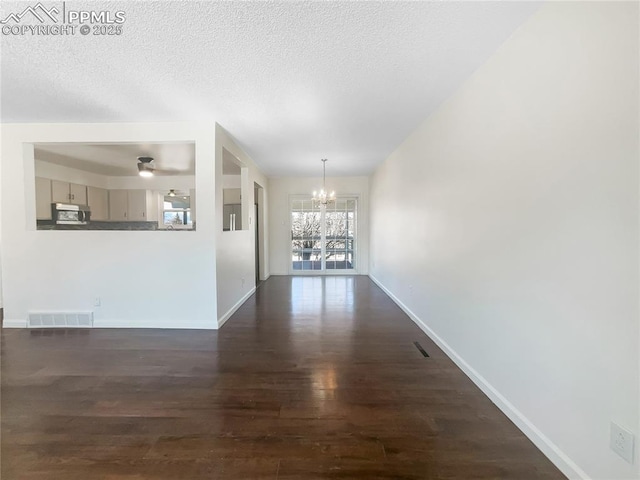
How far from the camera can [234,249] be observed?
4133mm

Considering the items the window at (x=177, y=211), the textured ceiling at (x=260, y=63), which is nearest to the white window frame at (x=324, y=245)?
the window at (x=177, y=211)

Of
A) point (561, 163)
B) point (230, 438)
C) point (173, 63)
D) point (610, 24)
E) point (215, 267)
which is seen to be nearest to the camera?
point (610, 24)

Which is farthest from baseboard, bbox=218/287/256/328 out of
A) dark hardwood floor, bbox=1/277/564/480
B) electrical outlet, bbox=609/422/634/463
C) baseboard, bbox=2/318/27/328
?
electrical outlet, bbox=609/422/634/463

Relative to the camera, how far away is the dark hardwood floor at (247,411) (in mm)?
1435

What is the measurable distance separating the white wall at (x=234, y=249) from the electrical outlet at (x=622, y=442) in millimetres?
3493

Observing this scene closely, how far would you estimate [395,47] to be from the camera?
186 centimetres

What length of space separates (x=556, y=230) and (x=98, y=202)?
791cm

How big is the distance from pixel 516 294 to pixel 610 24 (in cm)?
144

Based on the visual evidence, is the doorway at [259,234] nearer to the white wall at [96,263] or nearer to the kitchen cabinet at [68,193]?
the white wall at [96,263]

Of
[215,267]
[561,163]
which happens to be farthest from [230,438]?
[561,163]

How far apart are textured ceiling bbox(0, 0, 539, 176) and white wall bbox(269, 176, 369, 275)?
3.67 metres

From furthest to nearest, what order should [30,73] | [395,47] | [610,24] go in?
[30,73], [395,47], [610,24]

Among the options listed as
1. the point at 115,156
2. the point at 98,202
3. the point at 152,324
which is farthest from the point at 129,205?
the point at 152,324

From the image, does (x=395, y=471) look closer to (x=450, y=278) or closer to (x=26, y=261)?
(x=450, y=278)
